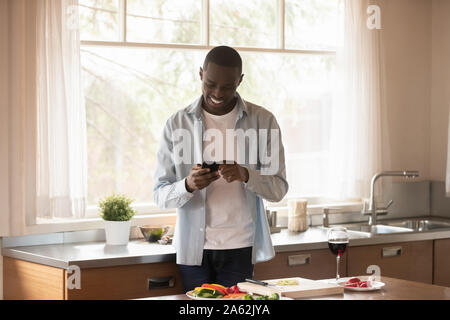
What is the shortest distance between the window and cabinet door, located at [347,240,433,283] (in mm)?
778

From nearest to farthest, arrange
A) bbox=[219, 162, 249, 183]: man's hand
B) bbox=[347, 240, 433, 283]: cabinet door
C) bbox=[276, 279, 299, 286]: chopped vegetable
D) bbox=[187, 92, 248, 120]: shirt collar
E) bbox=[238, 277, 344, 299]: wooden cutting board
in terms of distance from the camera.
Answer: bbox=[238, 277, 344, 299]: wooden cutting board < bbox=[276, 279, 299, 286]: chopped vegetable < bbox=[219, 162, 249, 183]: man's hand < bbox=[187, 92, 248, 120]: shirt collar < bbox=[347, 240, 433, 283]: cabinet door

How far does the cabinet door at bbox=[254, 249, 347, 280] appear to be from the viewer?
12.0 ft

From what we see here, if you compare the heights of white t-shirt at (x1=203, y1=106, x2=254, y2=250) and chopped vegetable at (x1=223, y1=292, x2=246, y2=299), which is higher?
white t-shirt at (x1=203, y1=106, x2=254, y2=250)

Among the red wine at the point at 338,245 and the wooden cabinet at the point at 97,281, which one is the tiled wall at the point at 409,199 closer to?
the wooden cabinet at the point at 97,281

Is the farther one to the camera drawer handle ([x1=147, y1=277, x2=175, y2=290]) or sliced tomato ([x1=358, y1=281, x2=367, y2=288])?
drawer handle ([x1=147, y1=277, x2=175, y2=290])

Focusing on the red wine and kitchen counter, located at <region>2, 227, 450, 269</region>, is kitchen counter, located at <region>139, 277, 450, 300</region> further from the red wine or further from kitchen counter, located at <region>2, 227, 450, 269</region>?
kitchen counter, located at <region>2, 227, 450, 269</region>

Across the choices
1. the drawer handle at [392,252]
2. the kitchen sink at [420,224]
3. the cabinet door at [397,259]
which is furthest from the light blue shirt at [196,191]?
the kitchen sink at [420,224]

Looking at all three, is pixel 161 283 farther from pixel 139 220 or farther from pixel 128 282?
pixel 139 220

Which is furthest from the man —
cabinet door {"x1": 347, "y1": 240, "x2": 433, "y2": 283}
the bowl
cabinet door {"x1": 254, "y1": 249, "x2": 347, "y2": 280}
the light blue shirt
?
cabinet door {"x1": 347, "y1": 240, "x2": 433, "y2": 283}

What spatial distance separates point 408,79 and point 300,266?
185 cm

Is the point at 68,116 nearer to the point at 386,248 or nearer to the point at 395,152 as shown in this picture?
the point at 386,248

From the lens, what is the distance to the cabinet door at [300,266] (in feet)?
12.0

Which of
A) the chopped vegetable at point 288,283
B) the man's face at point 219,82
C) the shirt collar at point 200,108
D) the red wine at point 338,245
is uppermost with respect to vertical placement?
the man's face at point 219,82

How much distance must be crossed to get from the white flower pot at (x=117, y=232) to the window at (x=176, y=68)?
373mm
